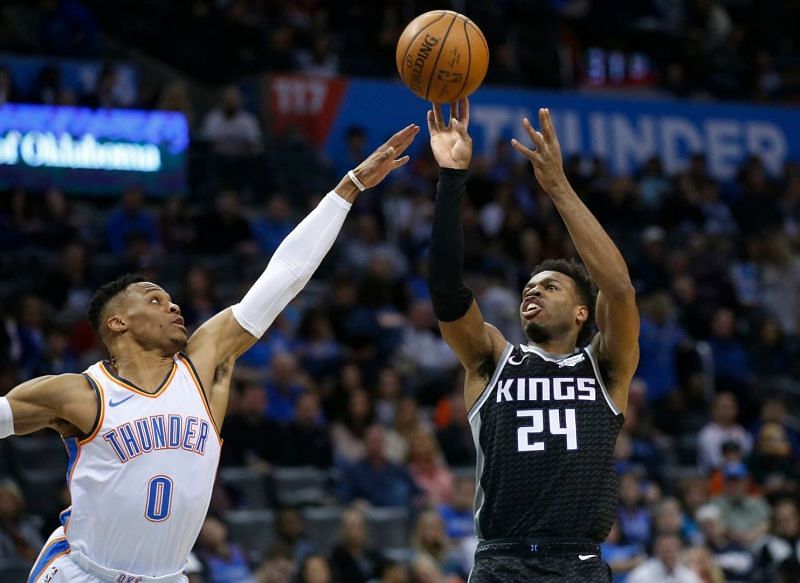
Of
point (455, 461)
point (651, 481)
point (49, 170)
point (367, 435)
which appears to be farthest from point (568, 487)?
point (49, 170)

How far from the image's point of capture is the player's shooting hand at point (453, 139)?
252 inches

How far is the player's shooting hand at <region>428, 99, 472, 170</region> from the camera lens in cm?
641

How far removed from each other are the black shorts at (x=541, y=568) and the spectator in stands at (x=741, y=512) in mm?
8414

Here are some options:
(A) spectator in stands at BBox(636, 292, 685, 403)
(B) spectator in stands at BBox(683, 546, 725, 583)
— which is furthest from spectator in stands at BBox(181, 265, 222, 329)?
(A) spectator in stands at BBox(636, 292, 685, 403)

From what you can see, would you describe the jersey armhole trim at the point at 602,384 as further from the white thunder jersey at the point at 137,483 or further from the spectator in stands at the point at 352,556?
the spectator in stands at the point at 352,556

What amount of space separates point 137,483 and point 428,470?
25.4 feet

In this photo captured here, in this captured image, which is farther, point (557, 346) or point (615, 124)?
point (615, 124)

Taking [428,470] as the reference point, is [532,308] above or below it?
above

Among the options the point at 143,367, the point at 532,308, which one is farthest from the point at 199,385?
the point at 532,308

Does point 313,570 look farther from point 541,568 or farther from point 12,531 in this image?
point 541,568

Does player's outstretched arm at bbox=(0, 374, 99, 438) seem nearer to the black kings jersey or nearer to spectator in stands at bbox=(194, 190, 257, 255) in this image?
the black kings jersey

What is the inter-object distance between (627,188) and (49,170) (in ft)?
25.6


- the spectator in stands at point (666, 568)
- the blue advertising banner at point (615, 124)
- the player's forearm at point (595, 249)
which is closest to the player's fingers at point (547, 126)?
the player's forearm at point (595, 249)

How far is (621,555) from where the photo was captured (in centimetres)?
1332
